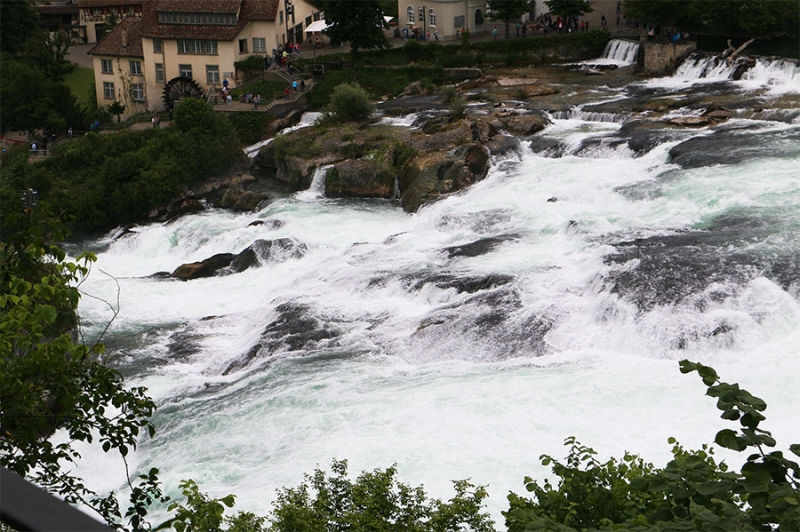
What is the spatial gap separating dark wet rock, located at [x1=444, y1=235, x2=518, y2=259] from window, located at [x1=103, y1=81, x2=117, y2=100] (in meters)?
34.9

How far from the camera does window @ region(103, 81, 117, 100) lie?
61.5 metres

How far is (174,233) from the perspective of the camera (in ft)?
136

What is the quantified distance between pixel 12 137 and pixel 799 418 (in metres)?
48.0

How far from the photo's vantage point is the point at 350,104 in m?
49.6

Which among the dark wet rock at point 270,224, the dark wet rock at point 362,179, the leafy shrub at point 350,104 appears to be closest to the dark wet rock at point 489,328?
the dark wet rock at point 270,224

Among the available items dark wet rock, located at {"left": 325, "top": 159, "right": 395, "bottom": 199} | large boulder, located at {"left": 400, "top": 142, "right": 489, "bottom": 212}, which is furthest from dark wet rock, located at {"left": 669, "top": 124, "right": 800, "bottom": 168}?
dark wet rock, located at {"left": 325, "top": 159, "right": 395, "bottom": 199}

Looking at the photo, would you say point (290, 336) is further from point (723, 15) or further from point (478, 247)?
point (723, 15)

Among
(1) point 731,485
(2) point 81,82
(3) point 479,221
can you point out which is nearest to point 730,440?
(1) point 731,485

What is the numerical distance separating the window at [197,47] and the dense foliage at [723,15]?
23863 mm

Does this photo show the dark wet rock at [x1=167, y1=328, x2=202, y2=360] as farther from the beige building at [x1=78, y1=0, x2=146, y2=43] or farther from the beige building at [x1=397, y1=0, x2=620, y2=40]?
the beige building at [x1=78, y1=0, x2=146, y2=43]

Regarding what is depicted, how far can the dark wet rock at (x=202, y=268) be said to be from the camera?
3619cm

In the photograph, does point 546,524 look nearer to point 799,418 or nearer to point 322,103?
point 799,418

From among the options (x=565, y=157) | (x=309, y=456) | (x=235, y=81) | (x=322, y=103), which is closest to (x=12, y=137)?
→ (x=235, y=81)

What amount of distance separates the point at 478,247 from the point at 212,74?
31.8 metres
